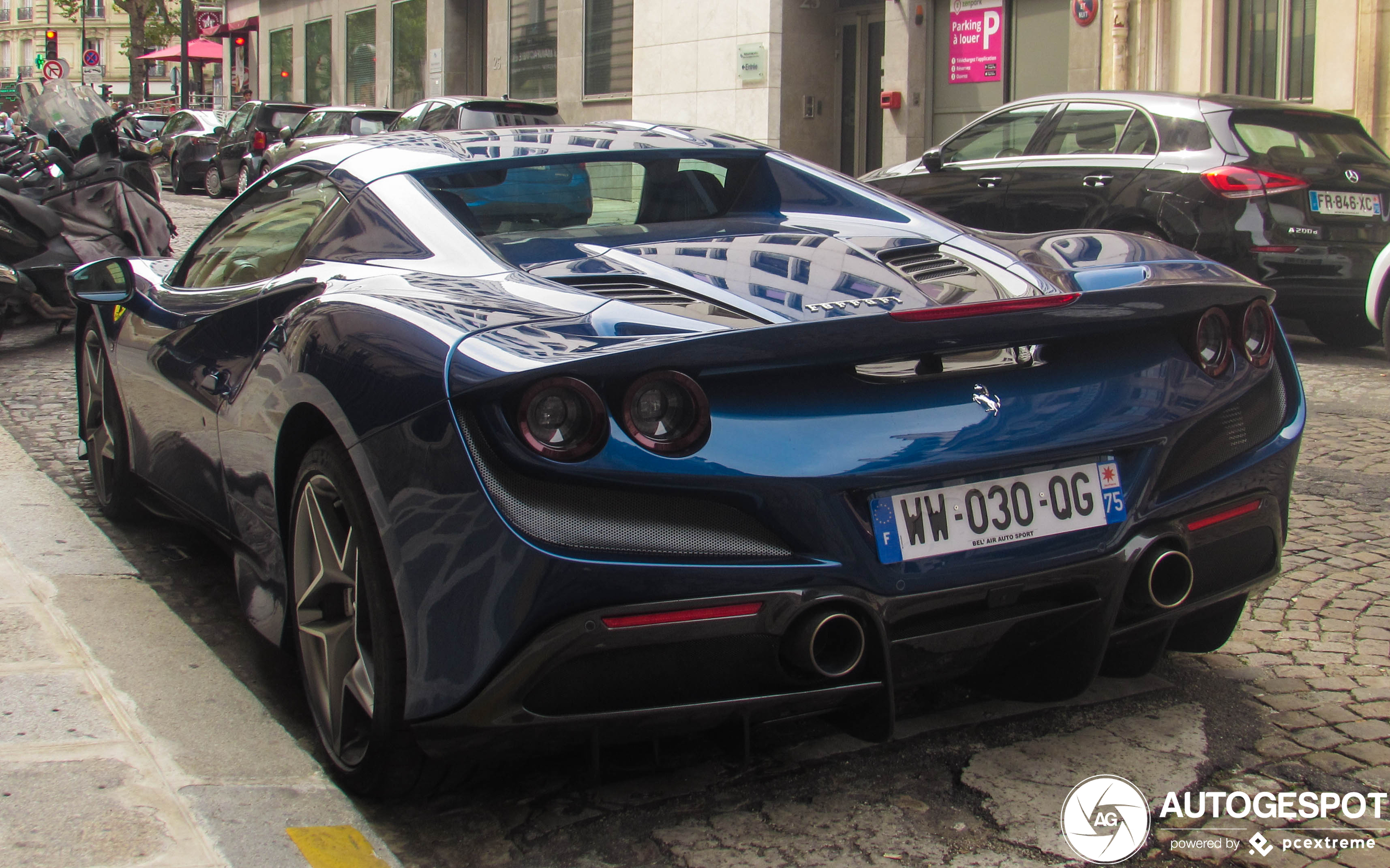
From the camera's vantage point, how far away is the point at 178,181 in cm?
2669

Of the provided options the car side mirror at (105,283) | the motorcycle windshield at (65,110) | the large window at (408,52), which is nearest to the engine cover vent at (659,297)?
the car side mirror at (105,283)

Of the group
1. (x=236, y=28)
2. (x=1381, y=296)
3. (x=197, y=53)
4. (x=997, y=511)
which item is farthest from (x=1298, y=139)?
(x=197, y=53)

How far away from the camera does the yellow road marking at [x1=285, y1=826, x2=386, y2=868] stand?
246cm

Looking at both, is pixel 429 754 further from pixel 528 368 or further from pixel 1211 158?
pixel 1211 158

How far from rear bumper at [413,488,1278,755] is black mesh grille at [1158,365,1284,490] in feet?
0.34

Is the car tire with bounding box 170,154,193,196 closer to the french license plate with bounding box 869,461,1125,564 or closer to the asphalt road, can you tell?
the asphalt road

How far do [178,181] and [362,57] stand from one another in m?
9.46

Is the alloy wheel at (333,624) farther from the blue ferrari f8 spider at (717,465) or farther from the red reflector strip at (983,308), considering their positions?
the red reflector strip at (983,308)

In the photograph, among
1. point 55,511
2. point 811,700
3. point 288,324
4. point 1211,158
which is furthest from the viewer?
point 1211,158

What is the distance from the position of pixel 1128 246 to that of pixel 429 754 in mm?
1884

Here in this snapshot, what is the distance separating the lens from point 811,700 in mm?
2410

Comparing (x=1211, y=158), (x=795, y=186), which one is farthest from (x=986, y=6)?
(x=795, y=186)

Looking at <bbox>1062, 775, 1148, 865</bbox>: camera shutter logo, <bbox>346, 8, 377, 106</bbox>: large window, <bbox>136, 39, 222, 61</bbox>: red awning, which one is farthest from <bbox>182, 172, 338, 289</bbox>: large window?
<bbox>136, 39, 222, 61</bbox>: red awning

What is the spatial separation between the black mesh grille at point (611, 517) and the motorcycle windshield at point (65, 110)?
912 centimetres
